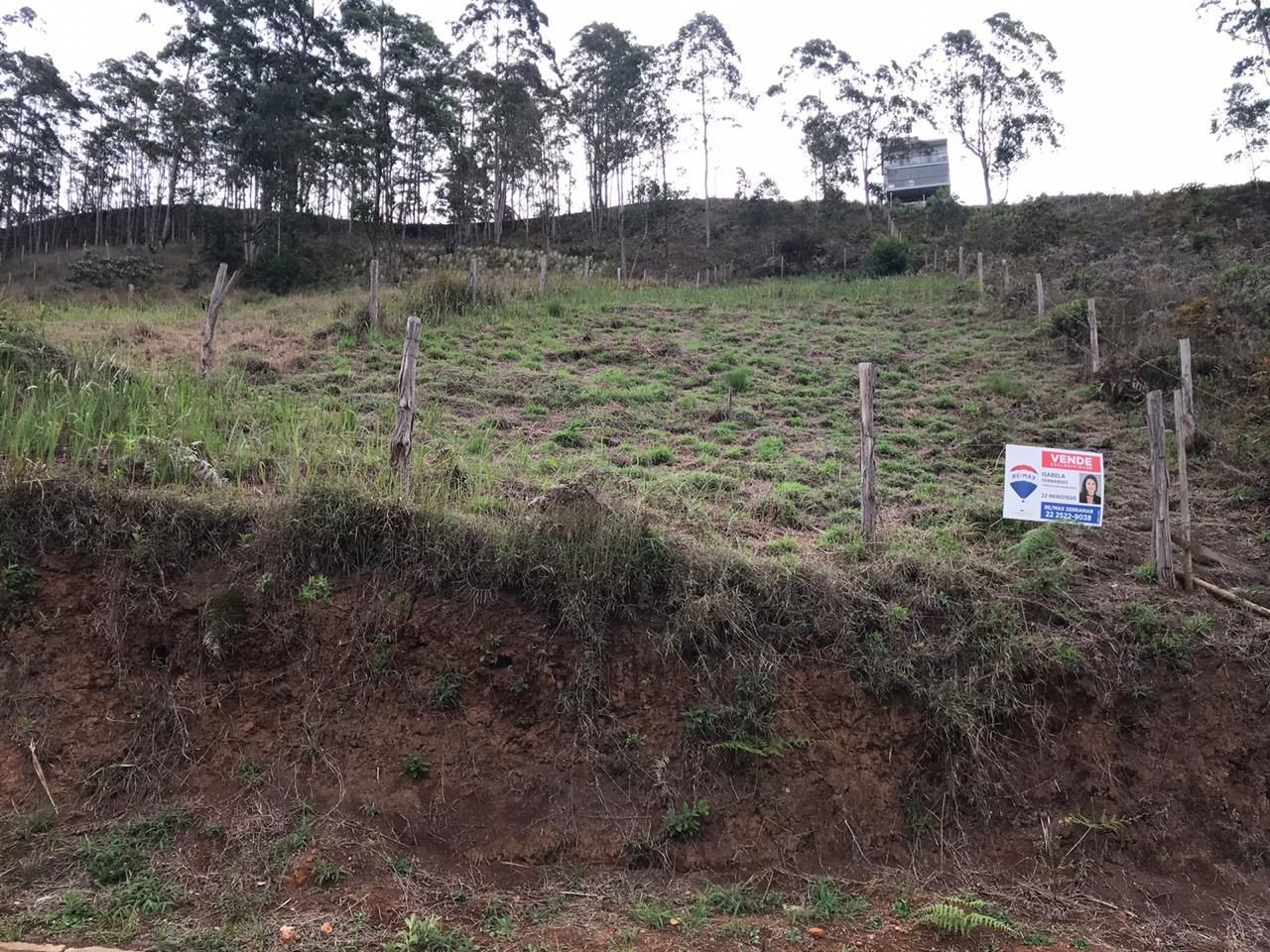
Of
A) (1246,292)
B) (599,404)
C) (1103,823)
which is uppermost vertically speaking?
(1246,292)

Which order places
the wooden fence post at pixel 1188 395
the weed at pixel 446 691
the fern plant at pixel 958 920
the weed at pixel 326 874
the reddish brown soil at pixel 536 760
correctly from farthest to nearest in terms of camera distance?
1. the wooden fence post at pixel 1188 395
2. the weed at pixel 446 691
3. the reddish brown soil at pixel 536 760
4. the weed at pixel 326 874
5. the fern plant at pixel 958 920

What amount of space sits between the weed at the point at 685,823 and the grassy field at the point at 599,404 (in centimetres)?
211

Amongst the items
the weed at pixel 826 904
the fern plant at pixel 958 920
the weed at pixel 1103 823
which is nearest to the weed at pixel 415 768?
the weed at pixel 826 904

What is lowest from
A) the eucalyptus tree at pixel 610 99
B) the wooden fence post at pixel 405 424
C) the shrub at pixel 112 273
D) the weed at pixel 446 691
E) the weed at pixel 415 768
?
the weed at pixel 415 768

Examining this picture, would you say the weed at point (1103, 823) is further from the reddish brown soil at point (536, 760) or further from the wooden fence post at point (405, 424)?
the wooden fence post at point (405, 424)

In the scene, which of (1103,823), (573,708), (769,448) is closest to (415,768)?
(573,708)

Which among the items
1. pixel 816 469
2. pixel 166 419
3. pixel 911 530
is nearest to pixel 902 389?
pixel 816 469

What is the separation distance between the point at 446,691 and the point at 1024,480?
4.49 m

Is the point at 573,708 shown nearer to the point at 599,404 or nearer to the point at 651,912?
the point at 651,912

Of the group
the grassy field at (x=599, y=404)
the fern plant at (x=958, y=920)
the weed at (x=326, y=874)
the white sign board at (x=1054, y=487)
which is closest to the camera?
the fern plant at (x=958, y=920)

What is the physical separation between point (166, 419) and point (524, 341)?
8.50 metres

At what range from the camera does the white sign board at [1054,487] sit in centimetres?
582

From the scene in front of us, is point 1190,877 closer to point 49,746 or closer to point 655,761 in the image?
point 655,761

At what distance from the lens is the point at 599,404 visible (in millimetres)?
11172
